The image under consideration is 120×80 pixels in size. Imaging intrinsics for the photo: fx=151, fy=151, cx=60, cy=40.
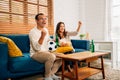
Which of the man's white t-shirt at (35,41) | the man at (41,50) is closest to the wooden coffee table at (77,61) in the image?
the man at (41,50)

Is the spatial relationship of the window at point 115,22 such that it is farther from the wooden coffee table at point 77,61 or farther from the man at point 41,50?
the man at point 41,50

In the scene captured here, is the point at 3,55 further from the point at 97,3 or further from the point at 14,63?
the point at 97,3

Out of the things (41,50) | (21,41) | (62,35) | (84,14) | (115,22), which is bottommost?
(41,50)

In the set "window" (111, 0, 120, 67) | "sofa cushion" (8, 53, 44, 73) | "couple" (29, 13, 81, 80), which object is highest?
"window" (111, 0, 120, 67)

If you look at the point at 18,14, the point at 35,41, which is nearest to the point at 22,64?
the point at 35,41

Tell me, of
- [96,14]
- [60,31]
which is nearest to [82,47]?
[60,31]

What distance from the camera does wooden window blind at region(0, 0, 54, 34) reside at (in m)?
2.98

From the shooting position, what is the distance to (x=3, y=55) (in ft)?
6.83

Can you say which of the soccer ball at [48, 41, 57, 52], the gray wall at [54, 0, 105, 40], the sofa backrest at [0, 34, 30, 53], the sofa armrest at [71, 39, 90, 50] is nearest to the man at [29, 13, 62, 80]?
the soccer ball at [48, 41, 57, 52]

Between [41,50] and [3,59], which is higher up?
[41,50]

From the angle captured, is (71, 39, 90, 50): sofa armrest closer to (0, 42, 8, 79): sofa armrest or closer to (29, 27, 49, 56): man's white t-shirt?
(29, 27, 49, 56): man's white t-shirt

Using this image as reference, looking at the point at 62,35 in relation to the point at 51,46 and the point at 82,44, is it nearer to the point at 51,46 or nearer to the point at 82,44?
the point at 51,46

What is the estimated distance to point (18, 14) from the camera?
322 cm

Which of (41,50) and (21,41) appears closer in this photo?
(41,50)
